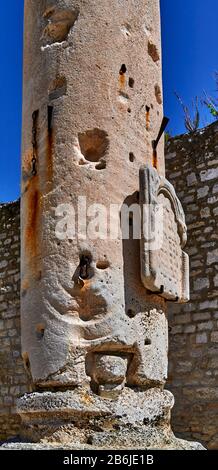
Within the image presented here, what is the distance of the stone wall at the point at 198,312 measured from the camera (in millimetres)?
7168

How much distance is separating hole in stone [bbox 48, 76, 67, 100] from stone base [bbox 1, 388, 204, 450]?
1.73 meters

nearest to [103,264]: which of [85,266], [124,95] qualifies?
[85,266]

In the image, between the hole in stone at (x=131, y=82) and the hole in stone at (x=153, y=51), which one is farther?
the hole in stone at (x=153, y=51)

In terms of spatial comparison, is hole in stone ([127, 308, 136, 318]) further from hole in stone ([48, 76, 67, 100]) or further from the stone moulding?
hole in stone ([48, 76, 67, 100])

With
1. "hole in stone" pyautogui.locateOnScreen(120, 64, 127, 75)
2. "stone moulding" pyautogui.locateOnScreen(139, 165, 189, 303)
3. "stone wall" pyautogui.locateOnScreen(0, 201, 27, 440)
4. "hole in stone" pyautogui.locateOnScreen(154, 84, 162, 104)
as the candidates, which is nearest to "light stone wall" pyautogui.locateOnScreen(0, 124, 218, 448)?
"stone wall" pyautogui.locateOnScreen(0, 201, 27, 440)

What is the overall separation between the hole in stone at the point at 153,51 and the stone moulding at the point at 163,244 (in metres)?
0.87

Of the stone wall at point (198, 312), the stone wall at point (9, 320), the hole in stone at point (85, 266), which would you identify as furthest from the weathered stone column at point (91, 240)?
the stone wall at point (9, 320)

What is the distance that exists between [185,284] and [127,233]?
2.22ft

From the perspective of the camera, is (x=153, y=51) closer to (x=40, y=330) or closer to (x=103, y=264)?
(x=103, y=264)

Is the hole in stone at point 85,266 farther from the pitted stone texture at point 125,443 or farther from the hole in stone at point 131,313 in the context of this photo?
the pitted stone texture at point 125,443

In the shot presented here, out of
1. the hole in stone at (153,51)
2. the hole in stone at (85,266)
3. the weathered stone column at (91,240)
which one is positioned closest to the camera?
the weathered stone column at (91,240)

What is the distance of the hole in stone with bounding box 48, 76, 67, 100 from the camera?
12.4 ft

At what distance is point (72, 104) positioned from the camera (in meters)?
3.74

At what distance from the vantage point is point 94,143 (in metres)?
3.73
